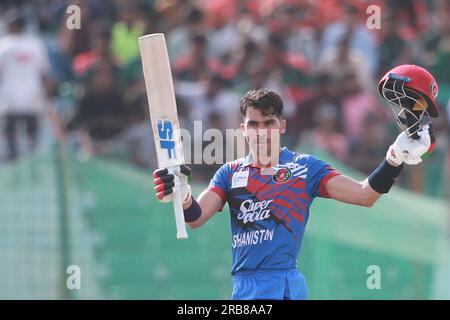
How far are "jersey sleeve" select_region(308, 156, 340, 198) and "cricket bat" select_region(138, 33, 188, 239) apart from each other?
89cm

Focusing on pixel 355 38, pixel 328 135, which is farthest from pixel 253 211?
pixel 355 38

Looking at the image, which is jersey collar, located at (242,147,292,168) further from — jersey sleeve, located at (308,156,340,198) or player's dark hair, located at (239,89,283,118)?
player's dark hair, located at (239,89,283,118)

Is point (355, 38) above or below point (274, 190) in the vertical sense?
above

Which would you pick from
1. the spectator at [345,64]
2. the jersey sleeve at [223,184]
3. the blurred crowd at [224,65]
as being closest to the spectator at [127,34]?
the blurred crowd at [224,65]

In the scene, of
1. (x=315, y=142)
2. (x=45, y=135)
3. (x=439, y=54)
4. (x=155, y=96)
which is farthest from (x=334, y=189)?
(x=439, y=54)

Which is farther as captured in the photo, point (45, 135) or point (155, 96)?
point (45, 135)

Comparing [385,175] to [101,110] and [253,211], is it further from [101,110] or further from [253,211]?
[101,110]

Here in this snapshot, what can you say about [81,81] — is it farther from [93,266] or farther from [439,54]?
[439,54]

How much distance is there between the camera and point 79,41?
46.8 feet

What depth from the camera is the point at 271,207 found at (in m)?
7.78

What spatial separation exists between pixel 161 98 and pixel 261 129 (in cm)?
70

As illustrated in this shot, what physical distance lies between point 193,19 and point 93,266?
3839mm

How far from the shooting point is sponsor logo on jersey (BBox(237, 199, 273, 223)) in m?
7.77
